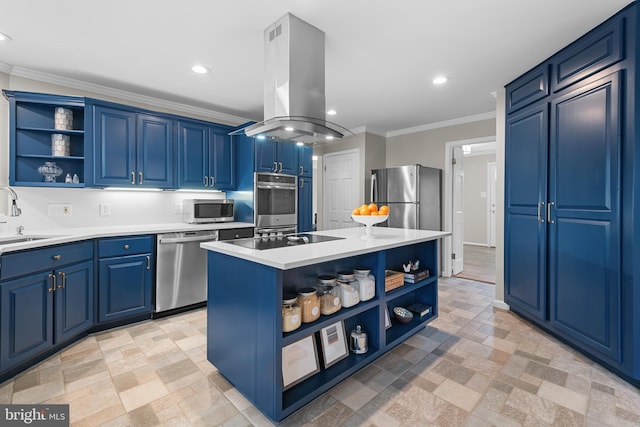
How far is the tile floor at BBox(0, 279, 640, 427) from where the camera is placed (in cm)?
162

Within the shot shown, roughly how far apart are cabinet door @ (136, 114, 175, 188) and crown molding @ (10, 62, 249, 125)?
1.29 feet

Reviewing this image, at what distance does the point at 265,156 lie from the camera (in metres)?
3.90

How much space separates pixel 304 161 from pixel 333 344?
293 centimetres

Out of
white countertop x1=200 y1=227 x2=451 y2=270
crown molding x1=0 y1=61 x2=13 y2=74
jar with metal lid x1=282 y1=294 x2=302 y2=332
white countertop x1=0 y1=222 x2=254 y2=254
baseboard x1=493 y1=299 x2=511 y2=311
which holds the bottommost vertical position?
baseboard x1=493 y1=299 x2=511 y2=311

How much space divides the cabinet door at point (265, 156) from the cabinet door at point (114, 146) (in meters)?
1.36

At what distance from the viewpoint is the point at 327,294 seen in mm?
1881

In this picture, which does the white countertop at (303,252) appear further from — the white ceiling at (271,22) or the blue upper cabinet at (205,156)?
the blue upper cabinet at (205,156)

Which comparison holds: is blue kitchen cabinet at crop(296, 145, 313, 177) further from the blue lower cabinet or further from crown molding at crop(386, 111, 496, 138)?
the blue lower cabinet

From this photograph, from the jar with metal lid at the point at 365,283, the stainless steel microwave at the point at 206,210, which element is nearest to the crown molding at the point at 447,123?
the stainless steel microwave at the point at 206,210


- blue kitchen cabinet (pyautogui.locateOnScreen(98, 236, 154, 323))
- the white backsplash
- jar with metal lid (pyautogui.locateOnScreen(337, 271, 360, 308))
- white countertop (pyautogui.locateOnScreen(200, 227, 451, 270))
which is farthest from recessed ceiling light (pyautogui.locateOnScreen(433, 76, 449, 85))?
blue kitchen cabinet (pyautogui.locateOnScreen(98, 236, 154, 323))

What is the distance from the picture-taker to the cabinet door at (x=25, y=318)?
191 cm

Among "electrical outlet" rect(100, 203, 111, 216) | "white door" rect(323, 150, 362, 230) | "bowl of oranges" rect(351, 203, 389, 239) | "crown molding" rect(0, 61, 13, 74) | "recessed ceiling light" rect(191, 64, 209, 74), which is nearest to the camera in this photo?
"bowl of oranges" rect(351, 203, 389, 239)

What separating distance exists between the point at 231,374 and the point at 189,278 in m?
1.60

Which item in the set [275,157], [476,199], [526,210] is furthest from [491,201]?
[275,157]
